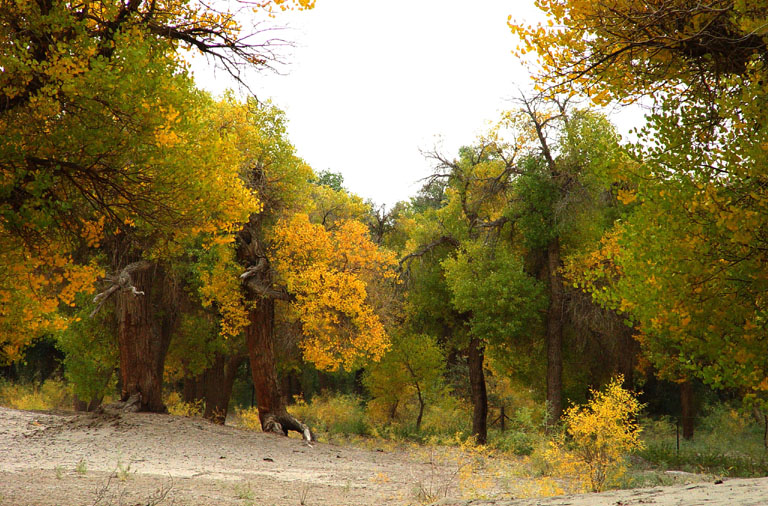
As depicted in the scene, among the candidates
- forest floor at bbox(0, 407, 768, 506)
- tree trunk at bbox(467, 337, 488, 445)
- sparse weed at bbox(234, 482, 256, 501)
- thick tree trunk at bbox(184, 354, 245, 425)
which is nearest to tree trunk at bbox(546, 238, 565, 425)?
tree trunk at bbox(467, 337, 488, 445)

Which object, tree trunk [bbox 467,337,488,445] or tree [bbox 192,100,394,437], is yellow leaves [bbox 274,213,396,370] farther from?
tree trunk [bbox 467,337,488,445]

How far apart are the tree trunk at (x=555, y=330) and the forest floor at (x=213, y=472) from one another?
16.1 ft

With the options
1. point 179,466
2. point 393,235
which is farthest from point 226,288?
point 393,235

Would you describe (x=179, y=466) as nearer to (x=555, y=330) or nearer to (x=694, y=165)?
(x=694, y=165)

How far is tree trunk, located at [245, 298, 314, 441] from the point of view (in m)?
17.3

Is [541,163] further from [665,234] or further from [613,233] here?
[665,234]

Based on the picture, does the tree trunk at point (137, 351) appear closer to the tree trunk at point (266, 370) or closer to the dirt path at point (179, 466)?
the dirt path at point (179, 466)

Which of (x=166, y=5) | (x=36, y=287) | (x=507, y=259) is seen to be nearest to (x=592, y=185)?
(x=507, y=259)

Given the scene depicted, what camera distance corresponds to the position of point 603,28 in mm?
7035

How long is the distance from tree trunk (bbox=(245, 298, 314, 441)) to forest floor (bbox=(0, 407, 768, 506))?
137 cm

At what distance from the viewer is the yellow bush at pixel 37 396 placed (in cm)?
2708

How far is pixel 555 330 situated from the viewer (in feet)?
60.0

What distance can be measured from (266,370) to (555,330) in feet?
29.3

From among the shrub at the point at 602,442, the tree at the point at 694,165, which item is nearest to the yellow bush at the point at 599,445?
the shrub at the point at 602,442
